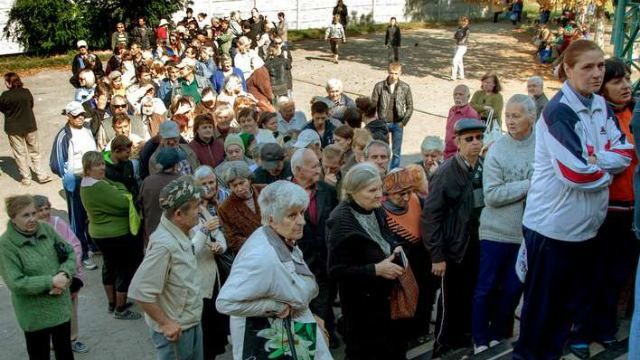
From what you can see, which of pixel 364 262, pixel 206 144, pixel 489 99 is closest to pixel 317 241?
pixel 364 262

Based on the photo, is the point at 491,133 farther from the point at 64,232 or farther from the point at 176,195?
the point at 64,232

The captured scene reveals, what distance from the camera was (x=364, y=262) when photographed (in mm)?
4215

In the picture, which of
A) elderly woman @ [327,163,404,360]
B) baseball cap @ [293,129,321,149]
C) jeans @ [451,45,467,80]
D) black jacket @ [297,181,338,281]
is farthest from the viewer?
jeans @ [451,45,467,80]

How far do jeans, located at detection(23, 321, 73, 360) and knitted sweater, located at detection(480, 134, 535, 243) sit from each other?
3.18 meters

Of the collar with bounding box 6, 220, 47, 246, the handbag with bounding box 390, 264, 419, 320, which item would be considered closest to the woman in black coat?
the collar with bounding box 6, 220, 47, 246

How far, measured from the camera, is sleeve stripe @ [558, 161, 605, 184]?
352 centimetres

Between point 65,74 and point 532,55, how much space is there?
643 inches

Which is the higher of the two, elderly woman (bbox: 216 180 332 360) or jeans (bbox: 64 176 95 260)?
elderly woman (bbox: 216 180 332 360)

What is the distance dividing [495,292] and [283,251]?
2141 millimetres

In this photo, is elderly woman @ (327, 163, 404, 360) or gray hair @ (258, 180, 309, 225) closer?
gray hair @ (258, 180, 309, 225)

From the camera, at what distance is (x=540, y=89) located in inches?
321

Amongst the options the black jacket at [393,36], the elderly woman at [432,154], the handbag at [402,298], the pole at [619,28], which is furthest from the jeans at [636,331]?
the black jacket at [393,36]

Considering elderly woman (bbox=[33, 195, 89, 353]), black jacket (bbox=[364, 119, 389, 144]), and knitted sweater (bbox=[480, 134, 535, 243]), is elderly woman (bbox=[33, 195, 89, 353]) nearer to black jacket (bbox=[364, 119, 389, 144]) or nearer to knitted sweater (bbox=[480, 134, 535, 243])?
knitted sweater (bbox=[480, 134, 535, 243])

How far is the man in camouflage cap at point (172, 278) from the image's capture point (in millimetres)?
3789
